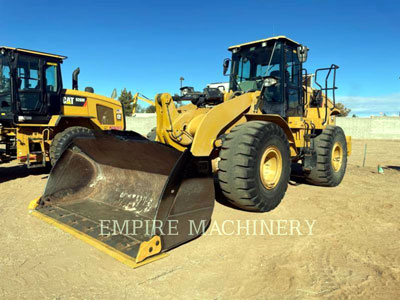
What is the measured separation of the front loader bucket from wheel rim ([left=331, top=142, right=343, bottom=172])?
170 inches

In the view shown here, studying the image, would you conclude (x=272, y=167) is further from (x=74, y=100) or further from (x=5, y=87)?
(x=5, y=87)

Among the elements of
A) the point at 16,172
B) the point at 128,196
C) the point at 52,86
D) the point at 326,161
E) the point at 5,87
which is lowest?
the point at 16,172

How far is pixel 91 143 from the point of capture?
4402 millimetres

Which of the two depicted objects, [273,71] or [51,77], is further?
[51,77]

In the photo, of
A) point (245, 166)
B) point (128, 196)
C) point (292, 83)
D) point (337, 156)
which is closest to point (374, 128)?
point (337, 156)

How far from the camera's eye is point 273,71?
220 inches

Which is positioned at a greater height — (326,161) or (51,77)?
(51,77)

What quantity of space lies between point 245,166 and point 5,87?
618 cm

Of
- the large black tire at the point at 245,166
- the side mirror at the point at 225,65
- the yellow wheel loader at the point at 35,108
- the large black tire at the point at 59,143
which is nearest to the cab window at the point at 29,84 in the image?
the yellow wheel loader at the point at 35,108

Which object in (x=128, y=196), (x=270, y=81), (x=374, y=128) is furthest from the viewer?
(x=374, y=128)

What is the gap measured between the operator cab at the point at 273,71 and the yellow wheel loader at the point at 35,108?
342 centimetres

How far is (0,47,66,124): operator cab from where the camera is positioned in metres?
7.06

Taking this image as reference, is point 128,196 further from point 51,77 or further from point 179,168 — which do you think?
point 51,77

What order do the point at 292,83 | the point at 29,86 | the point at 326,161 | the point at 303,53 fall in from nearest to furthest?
the point at 303,53
the point at 292,83
the point at 326,161
the point at 29,86
